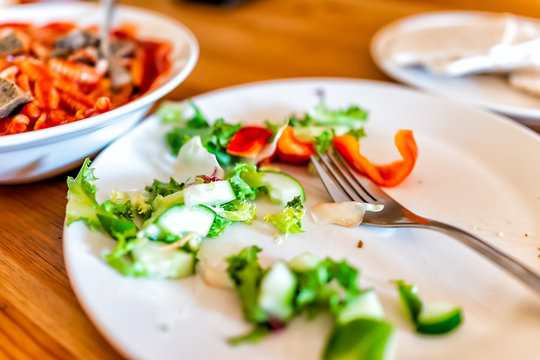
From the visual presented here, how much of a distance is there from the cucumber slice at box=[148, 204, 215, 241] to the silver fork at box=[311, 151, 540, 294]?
0.31 meters

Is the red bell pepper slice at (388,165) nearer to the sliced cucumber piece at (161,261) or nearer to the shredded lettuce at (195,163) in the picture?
the shredded lettuce at (195,163)

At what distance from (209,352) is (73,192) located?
1.47 ft

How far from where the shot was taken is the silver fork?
29.9 inches

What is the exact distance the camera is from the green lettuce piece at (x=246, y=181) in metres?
0.97

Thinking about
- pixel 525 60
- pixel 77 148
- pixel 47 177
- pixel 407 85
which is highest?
pixel 525 60

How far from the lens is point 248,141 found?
1.17 metres

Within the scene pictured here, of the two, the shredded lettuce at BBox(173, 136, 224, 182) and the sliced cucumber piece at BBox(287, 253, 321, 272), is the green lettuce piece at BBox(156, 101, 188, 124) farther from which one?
the sliced cucumber piece at BBox(287, 253, 321, 272)

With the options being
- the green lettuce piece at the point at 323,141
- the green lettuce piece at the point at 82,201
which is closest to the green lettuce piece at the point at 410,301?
the green lettuce piece at the point at 323,141

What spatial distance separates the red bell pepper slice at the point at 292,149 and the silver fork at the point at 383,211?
39 millimetres

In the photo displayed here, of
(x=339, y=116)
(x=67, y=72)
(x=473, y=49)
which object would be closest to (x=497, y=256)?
(x=339, y=116)

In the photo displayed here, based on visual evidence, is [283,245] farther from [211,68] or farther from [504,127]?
[211,68]

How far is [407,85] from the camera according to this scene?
63.3 inches

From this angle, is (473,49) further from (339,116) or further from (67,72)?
(67,72)

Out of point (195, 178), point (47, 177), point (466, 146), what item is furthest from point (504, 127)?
point (47, 177)
